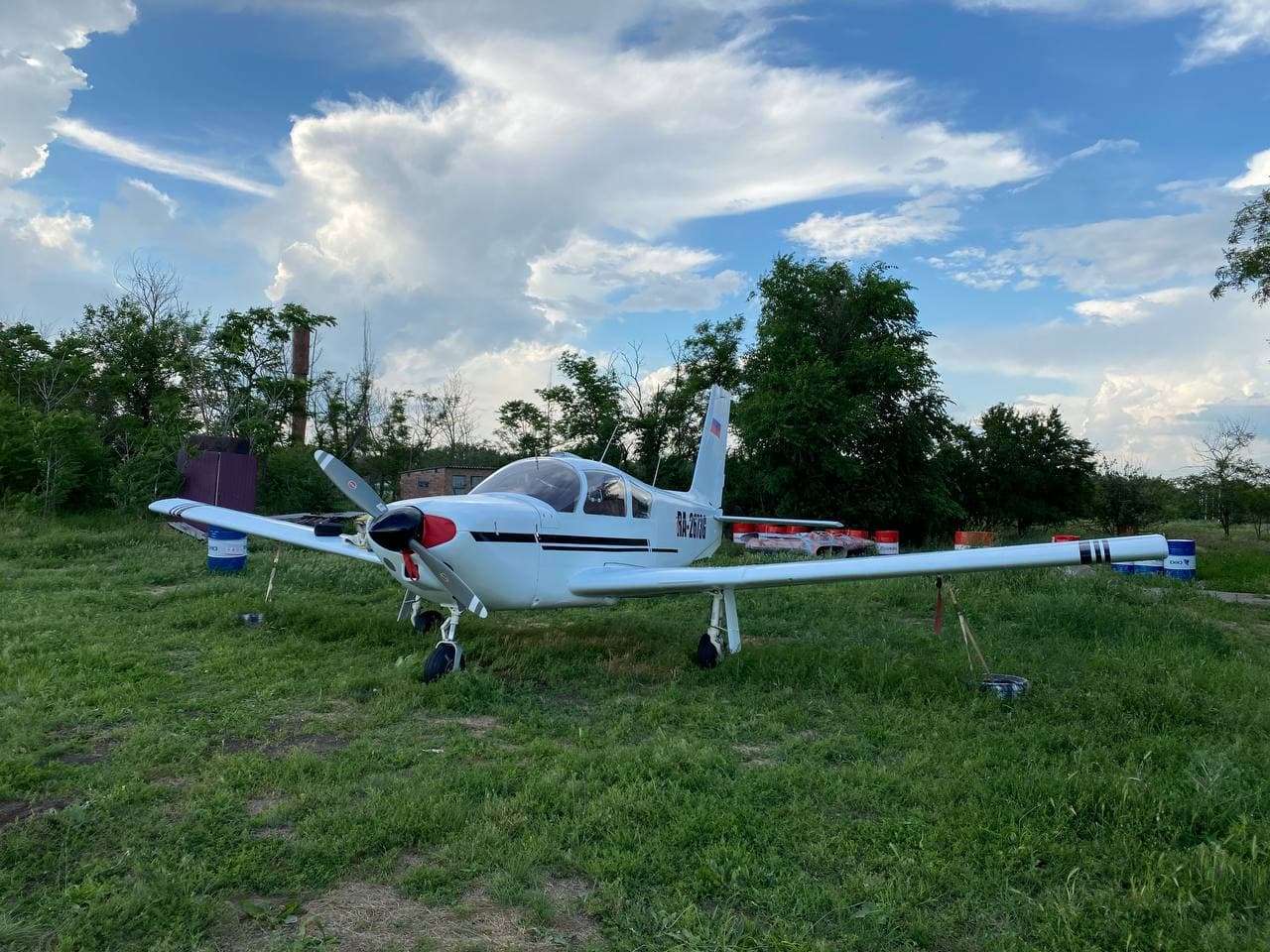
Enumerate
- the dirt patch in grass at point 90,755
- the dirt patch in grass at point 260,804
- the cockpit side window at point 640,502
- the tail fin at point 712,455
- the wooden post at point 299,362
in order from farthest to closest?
1. the wooden post at point 299,362
2. the tail fin at point 712,455
3. the cockpit side window at point 640,502
4. the dirt patch in grass at point 90,755
5. the dirt patch in grass at point 260,804

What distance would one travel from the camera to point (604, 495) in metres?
7.98

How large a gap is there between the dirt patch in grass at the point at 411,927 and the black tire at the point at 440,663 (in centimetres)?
323

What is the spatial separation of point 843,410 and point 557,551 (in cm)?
2104

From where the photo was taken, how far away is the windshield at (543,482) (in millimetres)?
7504

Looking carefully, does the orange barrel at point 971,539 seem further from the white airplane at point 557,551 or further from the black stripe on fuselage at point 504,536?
the black stripe on fuselage at point 504,536

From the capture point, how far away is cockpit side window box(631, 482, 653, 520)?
334 inches

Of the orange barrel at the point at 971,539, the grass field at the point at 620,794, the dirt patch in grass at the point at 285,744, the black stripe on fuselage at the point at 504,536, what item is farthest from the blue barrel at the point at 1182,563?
the dirt patch in grass at the point at 285,744

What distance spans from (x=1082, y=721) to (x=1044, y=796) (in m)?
1.60

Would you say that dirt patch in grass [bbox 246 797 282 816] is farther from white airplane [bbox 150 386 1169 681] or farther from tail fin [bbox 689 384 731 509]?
tail fin [bbox 689 384 731 509]

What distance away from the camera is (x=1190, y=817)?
144 inches

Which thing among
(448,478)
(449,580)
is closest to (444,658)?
(449,580)

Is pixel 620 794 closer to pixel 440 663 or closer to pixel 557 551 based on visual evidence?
pixel 440 663

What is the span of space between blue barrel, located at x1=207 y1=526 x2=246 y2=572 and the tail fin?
7.44 meters

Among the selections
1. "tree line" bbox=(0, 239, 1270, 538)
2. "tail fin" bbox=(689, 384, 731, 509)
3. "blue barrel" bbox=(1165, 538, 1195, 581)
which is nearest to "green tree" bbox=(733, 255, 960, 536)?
"tree line" bbox=(0, 239, 1270, 538)
